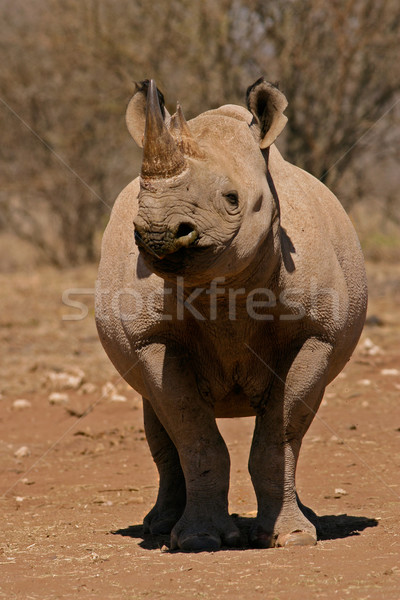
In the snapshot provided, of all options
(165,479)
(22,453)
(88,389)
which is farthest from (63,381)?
(165,479)

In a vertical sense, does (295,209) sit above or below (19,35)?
below

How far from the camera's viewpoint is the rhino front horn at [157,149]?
3.93 m

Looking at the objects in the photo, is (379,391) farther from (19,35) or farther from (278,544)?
(19,35)

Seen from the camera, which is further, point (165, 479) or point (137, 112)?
point (165, 479)

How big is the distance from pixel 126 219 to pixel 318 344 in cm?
132

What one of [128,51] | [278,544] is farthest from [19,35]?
[278,544]

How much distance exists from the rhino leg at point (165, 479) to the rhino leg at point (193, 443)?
0.73m

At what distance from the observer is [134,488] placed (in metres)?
6.97

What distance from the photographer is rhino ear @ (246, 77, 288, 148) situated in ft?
15.6

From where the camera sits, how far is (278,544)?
5.04m

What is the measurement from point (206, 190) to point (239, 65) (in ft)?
39.2

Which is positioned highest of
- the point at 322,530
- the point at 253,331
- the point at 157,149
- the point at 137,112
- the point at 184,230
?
the point at 137,112

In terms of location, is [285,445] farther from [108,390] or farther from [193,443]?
[108,390]

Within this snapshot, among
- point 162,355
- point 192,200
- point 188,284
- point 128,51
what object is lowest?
point 162,355
